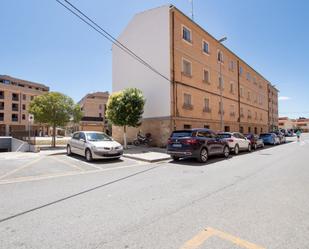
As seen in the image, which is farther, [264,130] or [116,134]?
[264,130]

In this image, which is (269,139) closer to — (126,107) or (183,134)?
(126,107)

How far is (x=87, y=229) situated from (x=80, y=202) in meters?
1.49

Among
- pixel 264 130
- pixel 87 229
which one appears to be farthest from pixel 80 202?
pixel 264 130

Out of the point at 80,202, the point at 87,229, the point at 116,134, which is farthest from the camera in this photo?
the point at 116,134

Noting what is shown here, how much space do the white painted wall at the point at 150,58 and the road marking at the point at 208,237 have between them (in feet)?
48.1

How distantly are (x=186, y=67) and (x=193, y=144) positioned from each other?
11.8 m

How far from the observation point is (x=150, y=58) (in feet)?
64.1

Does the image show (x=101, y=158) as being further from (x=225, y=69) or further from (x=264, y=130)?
(x=264, y=130)

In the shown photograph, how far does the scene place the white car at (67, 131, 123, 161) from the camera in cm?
1077

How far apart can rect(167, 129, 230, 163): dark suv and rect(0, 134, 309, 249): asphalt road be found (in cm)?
318

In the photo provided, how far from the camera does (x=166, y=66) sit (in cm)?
1820

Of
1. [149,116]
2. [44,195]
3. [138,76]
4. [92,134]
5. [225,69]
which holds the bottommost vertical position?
[44,195]

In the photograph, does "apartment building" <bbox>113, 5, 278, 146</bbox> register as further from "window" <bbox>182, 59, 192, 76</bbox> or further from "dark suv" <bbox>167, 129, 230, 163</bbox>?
"dark suv" <bbox>167, 129, 230, 163</bbox>

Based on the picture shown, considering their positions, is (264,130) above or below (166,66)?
below
